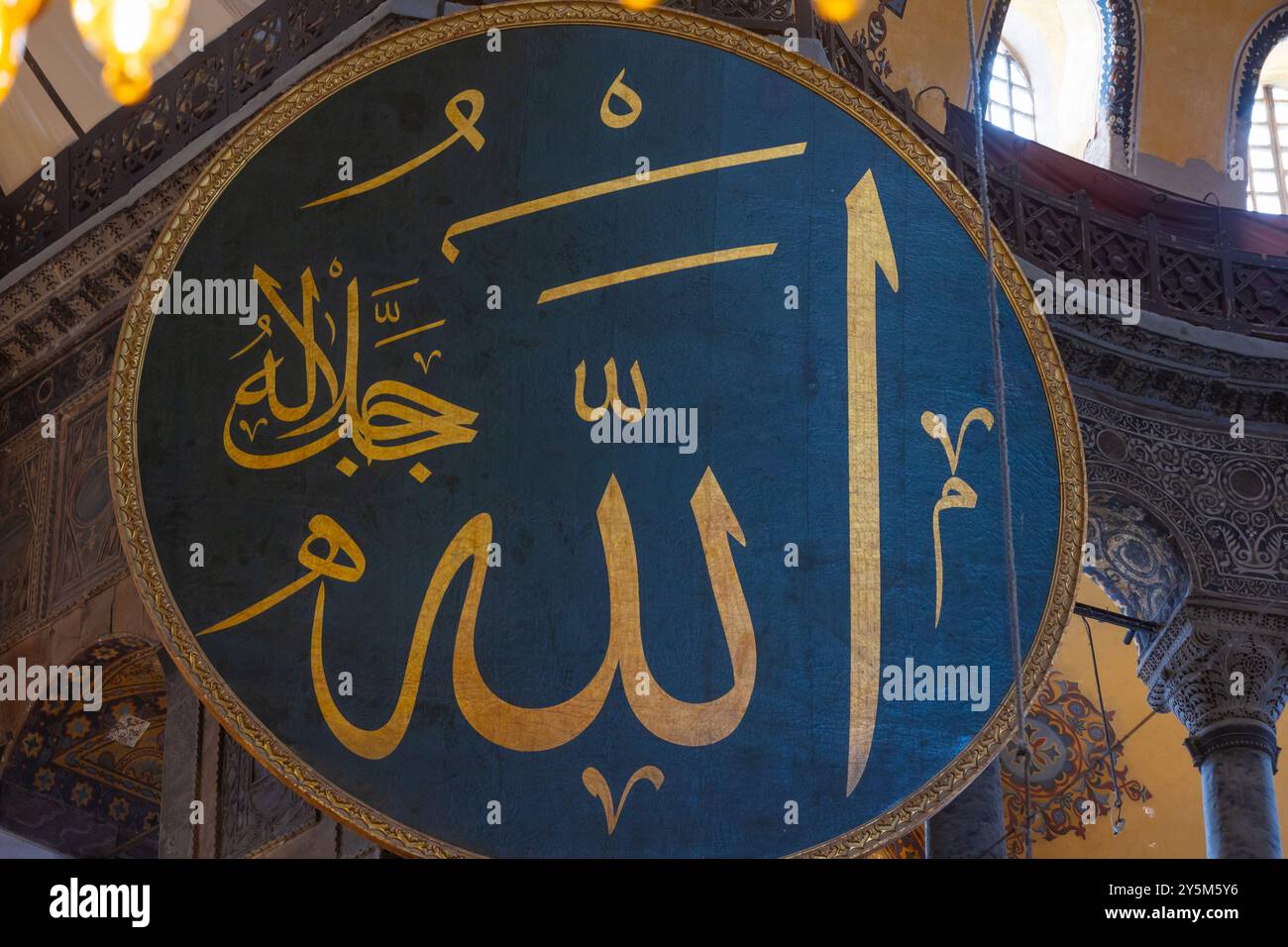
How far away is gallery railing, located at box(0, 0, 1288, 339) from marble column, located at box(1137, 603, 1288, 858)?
1.37m

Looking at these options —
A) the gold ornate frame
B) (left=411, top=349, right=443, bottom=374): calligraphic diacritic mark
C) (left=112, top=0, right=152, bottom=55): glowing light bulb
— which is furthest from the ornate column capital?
(left=112, top=0, right=152, bottom=55): glowing light bulb

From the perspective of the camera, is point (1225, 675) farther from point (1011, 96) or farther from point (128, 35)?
point (128, 35)

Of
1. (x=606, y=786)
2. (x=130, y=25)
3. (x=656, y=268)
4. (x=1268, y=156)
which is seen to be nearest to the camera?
(x=606, y=786)

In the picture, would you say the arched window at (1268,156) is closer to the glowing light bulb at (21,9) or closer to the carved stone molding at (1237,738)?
the carved stone molding at (1237,738)

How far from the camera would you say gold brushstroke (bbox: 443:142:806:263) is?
25.7 feet

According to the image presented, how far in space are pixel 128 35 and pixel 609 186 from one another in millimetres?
2470

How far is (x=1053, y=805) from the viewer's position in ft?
40.3

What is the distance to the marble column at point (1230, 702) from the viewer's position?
29.9 ft

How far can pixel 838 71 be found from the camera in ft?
30.2

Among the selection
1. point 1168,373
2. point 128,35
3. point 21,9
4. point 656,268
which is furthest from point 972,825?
point 21,9

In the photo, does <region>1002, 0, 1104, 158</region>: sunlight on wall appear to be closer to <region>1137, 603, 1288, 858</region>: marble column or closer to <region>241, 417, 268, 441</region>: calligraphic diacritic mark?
<region>1137, 603, 1288, 858</region>: marble column

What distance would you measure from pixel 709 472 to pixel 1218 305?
3435mm

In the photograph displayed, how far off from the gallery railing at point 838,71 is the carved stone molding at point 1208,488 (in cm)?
55
